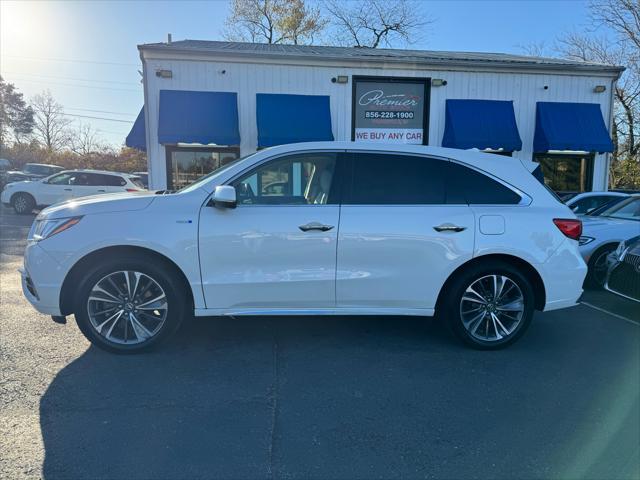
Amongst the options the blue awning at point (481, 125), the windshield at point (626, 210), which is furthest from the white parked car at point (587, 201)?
the blue awning at point (481, 125)

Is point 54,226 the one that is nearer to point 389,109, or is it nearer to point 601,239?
point 601,239

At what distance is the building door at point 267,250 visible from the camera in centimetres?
384

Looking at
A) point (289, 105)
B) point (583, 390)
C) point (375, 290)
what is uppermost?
point (289, 105)

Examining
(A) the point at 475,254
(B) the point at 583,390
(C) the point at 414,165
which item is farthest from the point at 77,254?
(B) the point at 583,390

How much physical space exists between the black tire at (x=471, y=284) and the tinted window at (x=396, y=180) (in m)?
0.72

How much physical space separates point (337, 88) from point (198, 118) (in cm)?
366

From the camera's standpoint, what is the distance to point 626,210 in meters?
7.41

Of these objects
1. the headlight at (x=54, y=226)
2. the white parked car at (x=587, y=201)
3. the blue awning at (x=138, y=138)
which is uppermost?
the blue awning at (x=138, y=138)

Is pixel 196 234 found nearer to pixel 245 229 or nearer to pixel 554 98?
pixel 245 229

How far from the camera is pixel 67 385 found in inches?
135

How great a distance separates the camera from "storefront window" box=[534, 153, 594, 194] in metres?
13.1

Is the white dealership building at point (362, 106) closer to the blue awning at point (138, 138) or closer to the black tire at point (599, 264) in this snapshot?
the blue awning at point (138, 138)

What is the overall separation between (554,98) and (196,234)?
40.4 ft

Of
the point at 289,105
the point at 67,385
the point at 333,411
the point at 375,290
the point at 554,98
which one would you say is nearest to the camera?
the point at 333,411
